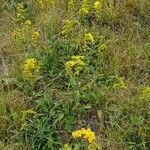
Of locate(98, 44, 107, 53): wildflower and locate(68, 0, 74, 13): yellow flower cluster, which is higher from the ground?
locate(68, 0, 74, 13): yellow flower cluster

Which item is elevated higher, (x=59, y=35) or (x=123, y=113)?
(x=59, y=35)

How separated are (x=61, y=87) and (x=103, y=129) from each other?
0.72 m

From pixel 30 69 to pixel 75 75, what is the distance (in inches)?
20.1

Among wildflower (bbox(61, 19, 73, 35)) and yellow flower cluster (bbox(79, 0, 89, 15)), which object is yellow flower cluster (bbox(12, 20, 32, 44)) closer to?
wildflower (bbox(61, 19, 73, 35))

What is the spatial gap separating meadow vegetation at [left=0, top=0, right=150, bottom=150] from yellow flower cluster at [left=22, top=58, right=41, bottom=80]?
11 millimetres

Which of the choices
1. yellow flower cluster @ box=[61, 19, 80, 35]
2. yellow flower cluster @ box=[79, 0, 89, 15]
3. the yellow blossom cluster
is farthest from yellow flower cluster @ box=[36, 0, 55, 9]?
the yellow blossom cluster

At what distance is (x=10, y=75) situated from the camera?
5.09 m

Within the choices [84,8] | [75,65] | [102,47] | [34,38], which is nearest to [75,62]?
[75,65]

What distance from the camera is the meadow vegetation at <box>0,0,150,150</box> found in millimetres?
4445

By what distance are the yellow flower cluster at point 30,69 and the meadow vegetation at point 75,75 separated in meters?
0.01

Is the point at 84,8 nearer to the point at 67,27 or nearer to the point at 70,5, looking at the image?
the point at 70,5

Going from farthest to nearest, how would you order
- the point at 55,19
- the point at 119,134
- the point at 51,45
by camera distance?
the point at 55,19, the point at 51,45, the point at 119,134

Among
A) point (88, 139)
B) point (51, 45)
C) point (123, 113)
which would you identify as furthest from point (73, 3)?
point (88, 139)

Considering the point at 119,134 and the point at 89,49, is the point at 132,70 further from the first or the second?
the point at 119,134
